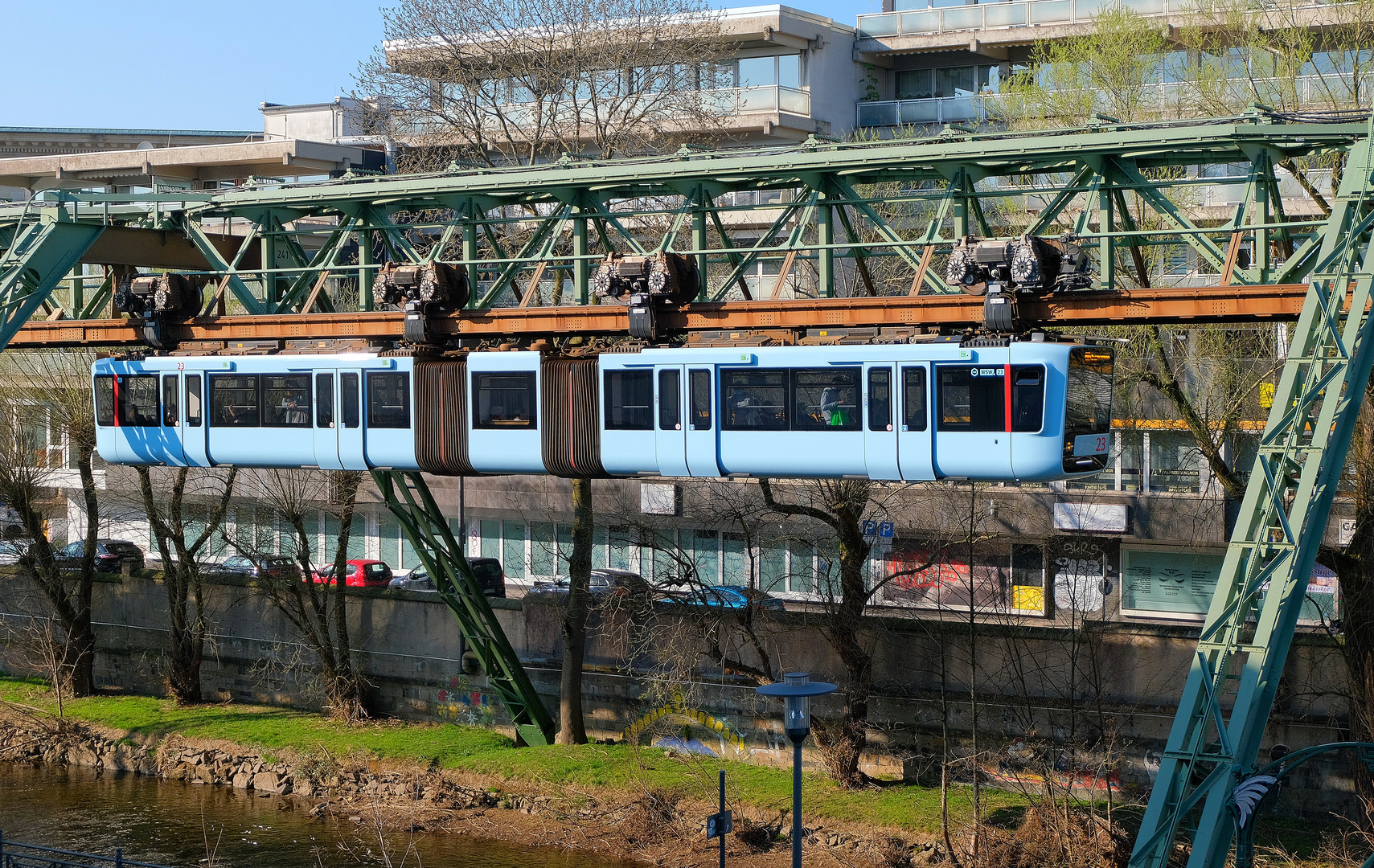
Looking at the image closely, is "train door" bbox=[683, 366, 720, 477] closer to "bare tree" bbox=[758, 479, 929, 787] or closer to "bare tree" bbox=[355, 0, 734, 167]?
"bare tree" bbox=[758, 479, 929, 787]

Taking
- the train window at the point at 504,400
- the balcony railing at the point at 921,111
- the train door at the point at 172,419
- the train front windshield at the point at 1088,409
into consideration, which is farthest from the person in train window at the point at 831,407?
the balcony railing at the point at 921,111

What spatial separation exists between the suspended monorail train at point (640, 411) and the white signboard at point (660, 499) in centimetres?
2057

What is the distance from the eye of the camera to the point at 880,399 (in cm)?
2056

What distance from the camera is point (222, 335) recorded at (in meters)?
27.3

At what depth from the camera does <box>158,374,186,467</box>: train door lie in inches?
1053

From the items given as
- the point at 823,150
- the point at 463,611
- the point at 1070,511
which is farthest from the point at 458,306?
the point at 1070,511

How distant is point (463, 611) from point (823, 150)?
583 inches

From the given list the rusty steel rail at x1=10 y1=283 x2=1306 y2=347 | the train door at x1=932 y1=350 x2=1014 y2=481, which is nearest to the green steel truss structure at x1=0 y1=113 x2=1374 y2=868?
the rusty steel rail at x1=10 y1=283 x2=1306 y2=347

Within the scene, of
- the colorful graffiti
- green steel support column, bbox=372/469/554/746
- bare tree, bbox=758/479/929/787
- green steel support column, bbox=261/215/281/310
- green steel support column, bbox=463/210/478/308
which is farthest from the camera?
the colorful graffiti

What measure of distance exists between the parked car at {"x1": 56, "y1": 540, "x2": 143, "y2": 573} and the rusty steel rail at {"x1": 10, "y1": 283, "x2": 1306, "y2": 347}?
45.4 ft

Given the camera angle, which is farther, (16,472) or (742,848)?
(16,472)

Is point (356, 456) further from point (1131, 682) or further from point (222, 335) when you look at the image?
point (1131, 682)

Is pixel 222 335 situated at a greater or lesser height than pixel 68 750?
greater

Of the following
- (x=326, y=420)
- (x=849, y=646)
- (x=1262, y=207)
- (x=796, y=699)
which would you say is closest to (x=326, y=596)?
(x=326, y=420)
